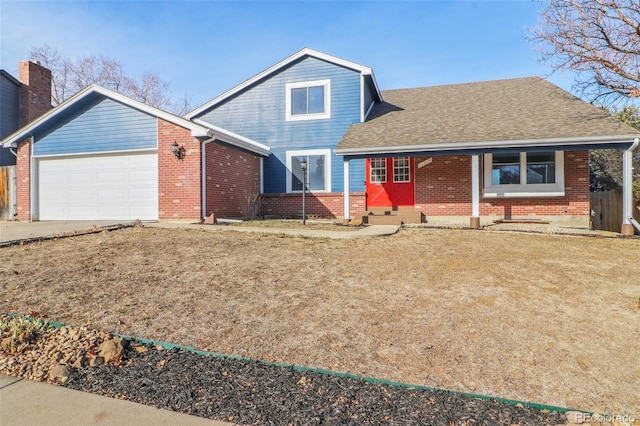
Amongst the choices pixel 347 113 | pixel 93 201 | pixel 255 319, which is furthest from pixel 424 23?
pixel 93 201

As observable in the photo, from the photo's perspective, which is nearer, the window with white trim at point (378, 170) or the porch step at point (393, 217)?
the porch step at point (393, 217)

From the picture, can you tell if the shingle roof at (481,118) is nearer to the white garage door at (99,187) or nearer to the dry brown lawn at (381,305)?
the dry brown lawn at (381,305)

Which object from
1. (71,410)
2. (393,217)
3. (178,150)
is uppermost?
(178,150)

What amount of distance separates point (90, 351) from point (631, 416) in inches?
157

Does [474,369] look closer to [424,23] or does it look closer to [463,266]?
[463,266]

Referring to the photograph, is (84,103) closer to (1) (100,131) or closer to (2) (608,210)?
(1) (100,131)

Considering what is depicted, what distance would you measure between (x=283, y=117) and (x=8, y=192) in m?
11.1

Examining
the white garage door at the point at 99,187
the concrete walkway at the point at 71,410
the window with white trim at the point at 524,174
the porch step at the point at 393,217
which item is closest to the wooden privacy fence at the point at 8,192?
the white garage door at the point at 99,187

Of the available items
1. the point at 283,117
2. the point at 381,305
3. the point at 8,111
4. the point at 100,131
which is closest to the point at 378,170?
the point at 283,117

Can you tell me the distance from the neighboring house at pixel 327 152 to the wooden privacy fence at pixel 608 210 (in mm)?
1121

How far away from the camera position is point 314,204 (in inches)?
554

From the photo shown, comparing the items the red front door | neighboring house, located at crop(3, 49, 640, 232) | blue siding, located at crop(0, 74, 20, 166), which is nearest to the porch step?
neighboring house, located at crop(3, 49, 640, 232)

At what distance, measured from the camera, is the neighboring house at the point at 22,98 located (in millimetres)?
18281

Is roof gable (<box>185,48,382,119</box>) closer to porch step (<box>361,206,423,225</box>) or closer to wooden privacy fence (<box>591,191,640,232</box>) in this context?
porch step (<box>361,206,423,225</box>)
